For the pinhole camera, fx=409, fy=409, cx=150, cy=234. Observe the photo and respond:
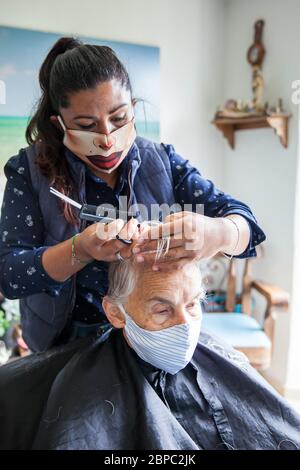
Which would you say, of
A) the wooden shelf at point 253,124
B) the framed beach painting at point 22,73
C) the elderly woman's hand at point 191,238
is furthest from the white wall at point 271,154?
the elderly woman's hand at point 191,238

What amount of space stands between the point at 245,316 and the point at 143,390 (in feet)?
4.82

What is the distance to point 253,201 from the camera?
2.34 m

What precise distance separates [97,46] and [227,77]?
1.63 meters

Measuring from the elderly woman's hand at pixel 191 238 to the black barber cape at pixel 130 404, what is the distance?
28 cm

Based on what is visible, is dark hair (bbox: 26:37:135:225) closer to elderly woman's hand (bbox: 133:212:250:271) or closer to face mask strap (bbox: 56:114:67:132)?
face mask strap (bbox: 56:114:67:132)

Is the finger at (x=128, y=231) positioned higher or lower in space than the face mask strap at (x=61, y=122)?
lower

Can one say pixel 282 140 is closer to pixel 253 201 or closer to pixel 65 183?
pixel 253 201

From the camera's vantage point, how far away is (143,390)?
92 cm

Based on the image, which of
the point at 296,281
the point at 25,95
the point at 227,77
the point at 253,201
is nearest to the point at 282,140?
the point at 253,201

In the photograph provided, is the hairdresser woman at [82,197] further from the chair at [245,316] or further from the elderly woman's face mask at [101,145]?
the chair at [245,316]

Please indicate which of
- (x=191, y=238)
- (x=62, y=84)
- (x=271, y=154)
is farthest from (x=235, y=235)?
(x=271, y=154)

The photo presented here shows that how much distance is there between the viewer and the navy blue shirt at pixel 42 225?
879mm
